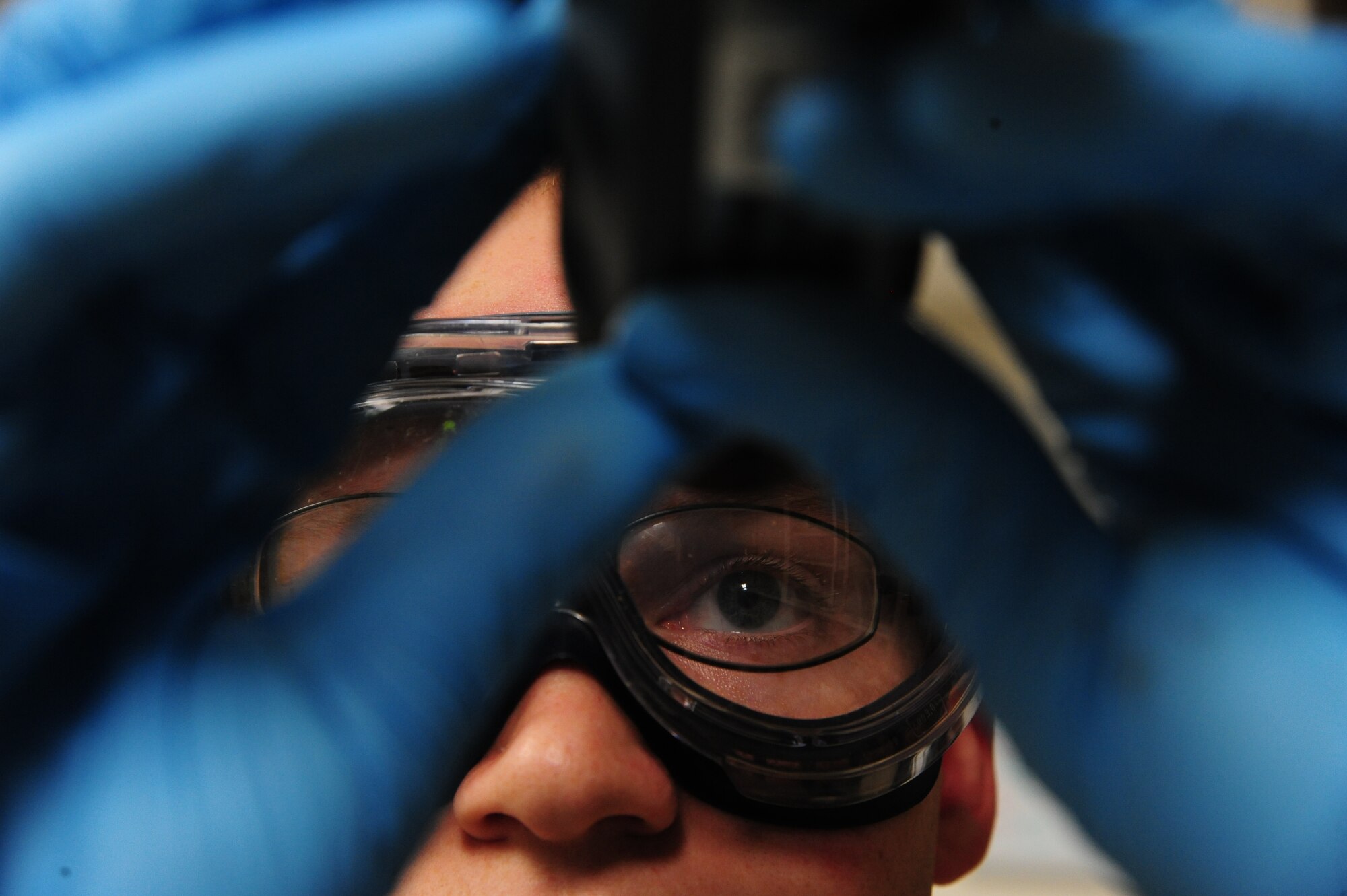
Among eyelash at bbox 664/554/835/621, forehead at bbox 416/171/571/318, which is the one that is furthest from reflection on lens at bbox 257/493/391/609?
eyelash at bbox 664/554/835/621

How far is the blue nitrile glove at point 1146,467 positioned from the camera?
44cm

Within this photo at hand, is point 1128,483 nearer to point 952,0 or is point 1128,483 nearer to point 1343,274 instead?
point 1343,274

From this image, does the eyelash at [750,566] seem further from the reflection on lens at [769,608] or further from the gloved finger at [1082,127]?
the gloved finger at [1082,127]

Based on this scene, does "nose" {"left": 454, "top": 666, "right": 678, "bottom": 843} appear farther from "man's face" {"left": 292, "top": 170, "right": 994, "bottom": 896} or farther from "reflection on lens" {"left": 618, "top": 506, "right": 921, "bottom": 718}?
"reflection on lens" {"left": 618, "top": 506, "right": 921, "bottom": 718}

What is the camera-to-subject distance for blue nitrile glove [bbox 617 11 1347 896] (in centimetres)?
44

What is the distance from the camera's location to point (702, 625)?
976 mm

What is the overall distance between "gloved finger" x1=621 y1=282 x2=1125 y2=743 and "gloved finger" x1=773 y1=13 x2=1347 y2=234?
0.07 meters

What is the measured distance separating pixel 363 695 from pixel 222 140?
0.27 meters

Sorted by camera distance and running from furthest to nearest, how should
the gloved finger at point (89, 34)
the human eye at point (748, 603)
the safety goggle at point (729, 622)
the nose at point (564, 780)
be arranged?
the human eye at point (748, 603) → the safety goggle at point (729, 622) → the nose at point (564, 780) → the gloved finger at point (89, 34)

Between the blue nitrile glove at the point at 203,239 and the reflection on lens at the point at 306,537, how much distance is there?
0.38 meters

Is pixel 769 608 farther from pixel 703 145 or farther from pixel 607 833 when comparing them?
pixel 703 145

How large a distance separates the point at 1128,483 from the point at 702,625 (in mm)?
500

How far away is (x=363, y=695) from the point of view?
0.50m

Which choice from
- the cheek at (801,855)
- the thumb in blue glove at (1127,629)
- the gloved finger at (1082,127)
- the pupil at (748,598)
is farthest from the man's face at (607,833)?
the gloved finger at (1082,127)
